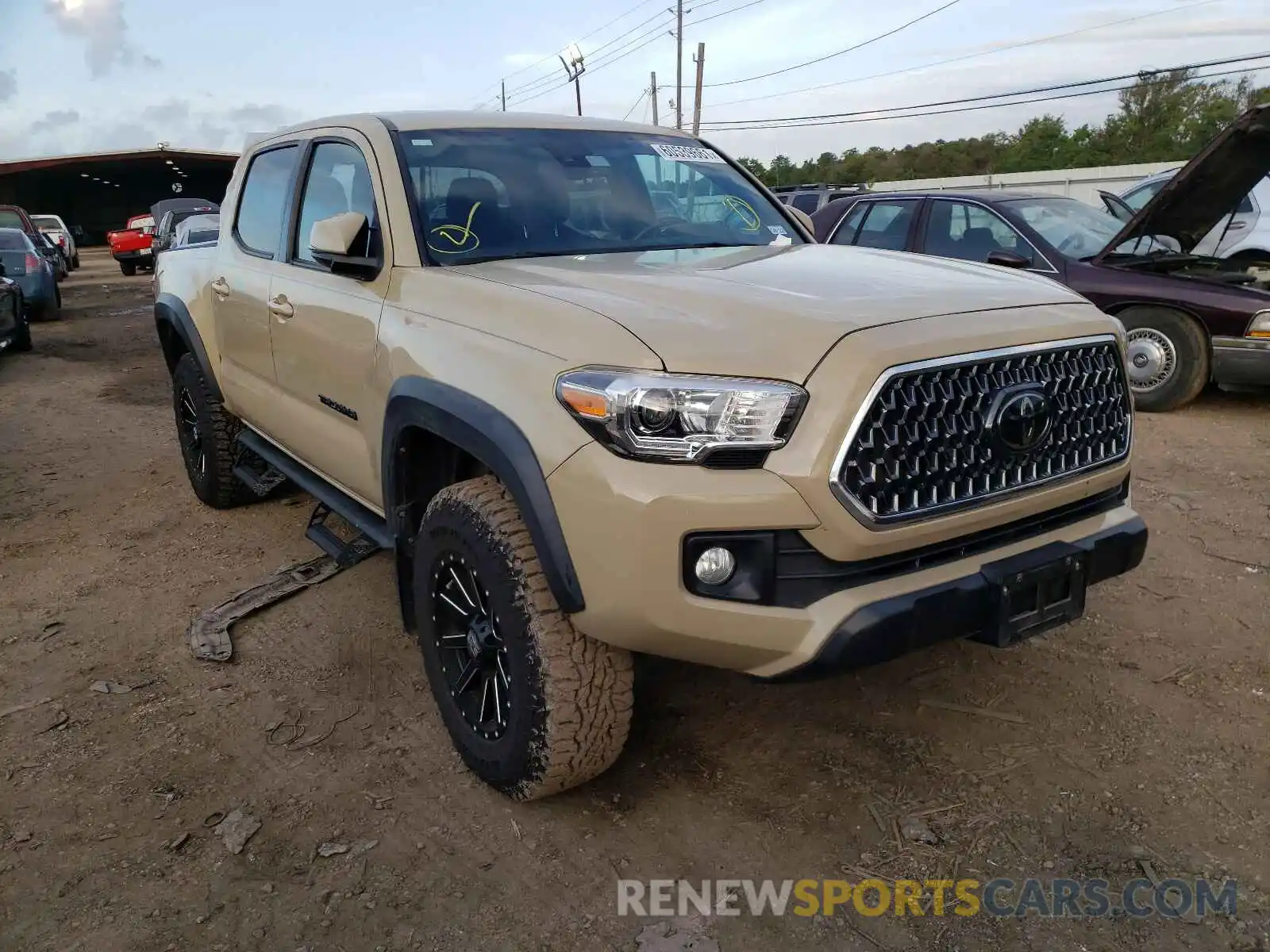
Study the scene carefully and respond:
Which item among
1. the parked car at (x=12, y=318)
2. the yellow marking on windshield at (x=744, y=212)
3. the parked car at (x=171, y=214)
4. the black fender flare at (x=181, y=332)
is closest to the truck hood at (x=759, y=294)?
the yellow marking on windshield at (x=744, y=212)

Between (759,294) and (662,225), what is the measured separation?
119 centimetres

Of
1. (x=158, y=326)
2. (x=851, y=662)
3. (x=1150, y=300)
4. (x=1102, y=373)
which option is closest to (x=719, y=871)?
(x=851, y=662)

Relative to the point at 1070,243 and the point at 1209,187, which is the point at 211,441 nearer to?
the point at 1070,243

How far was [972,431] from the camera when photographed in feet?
7.57

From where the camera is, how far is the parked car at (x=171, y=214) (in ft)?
59.8

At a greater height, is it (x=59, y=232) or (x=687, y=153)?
(x=687, y=153)

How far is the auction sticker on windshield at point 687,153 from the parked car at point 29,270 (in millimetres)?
12988

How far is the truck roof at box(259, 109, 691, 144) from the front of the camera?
11.3ft

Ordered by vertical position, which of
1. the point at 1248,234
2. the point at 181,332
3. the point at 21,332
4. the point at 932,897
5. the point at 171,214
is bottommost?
the point at 21,332

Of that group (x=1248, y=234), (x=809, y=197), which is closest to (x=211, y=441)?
(x=1248, y=234)

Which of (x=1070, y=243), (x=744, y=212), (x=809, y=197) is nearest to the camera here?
(x=744, y=212)

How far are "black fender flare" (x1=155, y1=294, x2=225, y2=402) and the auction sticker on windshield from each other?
2511mm

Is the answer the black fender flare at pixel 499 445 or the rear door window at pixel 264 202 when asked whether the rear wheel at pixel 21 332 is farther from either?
the black fender flare at pixel 499 445

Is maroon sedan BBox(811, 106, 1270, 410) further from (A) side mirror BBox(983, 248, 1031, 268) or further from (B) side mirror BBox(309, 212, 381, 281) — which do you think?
(B) side mirror BBox(309, 212, 381, 281)
